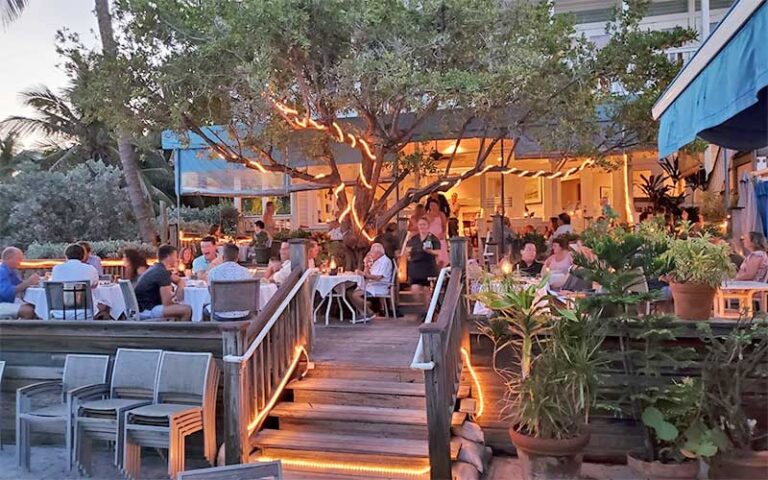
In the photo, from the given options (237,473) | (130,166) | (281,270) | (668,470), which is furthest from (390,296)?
(130,166)

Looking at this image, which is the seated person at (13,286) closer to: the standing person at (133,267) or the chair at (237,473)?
the standing person at (133,267)

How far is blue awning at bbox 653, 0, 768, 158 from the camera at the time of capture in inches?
104

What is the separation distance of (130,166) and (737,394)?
Answer: 10343 millimetres

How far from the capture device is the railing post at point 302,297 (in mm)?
6018

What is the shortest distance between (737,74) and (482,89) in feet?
14.3

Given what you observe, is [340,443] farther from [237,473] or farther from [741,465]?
[741,465]

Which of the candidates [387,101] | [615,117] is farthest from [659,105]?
[615,117]

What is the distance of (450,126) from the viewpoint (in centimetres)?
890

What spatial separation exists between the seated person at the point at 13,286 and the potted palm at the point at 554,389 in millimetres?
5233

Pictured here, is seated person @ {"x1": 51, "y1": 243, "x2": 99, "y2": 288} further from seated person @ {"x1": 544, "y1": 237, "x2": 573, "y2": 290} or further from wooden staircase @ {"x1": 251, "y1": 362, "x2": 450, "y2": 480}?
seated person @ {"x1": 544, "y1": 237, "x2": 573, "y2": 290}

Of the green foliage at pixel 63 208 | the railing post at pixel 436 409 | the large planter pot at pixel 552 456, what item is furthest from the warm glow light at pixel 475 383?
the green foliage at pixel 63 208

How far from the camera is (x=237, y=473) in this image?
3.14 m

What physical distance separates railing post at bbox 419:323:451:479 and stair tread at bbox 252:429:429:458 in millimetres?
141

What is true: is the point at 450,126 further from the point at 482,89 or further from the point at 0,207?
the point at 0,207
